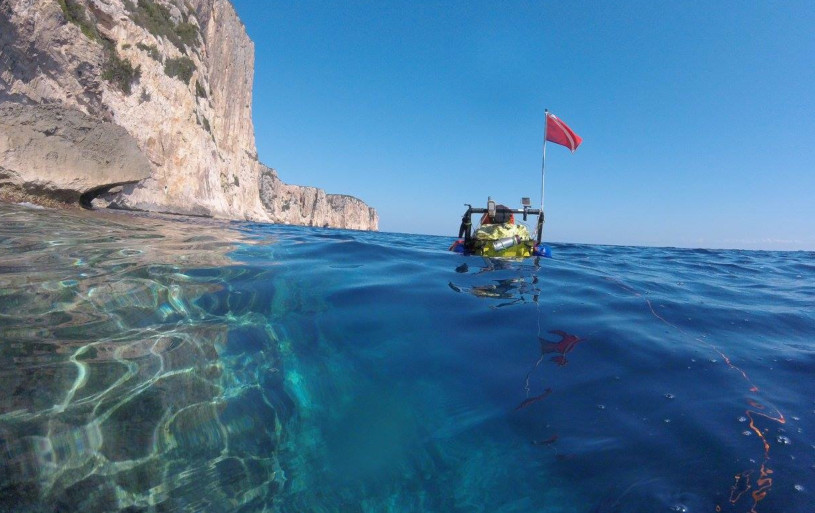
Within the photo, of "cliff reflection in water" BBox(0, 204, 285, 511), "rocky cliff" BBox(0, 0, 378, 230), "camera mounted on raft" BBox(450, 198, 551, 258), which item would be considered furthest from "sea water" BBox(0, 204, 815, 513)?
"rocky cliff" BBox(0, 0, 378, 230)

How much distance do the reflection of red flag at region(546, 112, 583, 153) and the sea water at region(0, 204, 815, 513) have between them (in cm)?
598

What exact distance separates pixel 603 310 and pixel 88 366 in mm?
5693

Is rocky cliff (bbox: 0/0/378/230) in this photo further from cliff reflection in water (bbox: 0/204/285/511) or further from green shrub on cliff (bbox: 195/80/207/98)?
cliff reflection in water (bbox: 0/204/285/511)

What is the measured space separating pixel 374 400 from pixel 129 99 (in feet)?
87.1

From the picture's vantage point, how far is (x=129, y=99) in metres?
21.8

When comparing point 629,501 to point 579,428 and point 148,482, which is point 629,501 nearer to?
point 579,428

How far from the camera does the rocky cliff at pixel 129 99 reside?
12750 mm

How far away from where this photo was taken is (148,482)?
2148mm

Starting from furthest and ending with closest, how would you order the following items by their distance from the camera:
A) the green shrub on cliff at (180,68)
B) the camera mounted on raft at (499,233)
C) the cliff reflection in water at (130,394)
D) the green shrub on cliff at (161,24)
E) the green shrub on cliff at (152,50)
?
the green shrub on cliff at (180,68) < the green shrub on cliff at (161,24) < the green shrub on cliff at (152,50) < the camera mounted on raft at (499,233) < the cliff reflection in water at (130,394)

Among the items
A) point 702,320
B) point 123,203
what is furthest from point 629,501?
point 123,203

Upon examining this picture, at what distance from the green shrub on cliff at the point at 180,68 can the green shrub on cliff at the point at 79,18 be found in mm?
4654

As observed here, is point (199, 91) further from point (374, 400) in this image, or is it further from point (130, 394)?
point (374, 400)

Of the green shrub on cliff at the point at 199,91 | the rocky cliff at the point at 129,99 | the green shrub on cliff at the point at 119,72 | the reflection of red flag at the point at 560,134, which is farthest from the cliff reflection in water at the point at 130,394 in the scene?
the green shrub on cliff at the point at 199,91

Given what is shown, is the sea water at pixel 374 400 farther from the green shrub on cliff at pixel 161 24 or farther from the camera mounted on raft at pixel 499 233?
the green shrub on cliff at pixel 161 24
